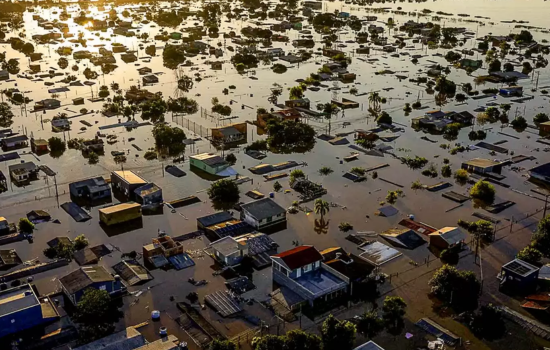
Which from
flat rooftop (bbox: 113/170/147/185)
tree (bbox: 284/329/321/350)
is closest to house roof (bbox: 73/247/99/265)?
flat rooftop (bbox: 113/170/147/185)

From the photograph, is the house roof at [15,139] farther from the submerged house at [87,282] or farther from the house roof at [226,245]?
the house roof at [226,245]

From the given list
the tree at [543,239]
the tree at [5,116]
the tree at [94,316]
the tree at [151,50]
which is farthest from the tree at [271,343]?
the tree at [151,50]

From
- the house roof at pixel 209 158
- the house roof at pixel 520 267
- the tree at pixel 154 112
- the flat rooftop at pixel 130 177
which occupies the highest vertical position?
the tree at pixel 154 112

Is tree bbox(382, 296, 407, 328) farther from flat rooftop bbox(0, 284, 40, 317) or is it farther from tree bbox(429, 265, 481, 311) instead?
flat rooftop bbox(0, 284, 40, 317)

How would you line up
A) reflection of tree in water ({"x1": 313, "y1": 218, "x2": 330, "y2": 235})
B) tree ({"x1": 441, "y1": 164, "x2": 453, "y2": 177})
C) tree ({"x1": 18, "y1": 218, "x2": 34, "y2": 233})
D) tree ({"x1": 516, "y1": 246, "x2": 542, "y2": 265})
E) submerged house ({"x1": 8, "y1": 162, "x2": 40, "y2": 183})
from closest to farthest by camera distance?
tree ({"x1": 516, "y1": 246, "x2": 542, "y2": 265}), tree ({"x1": 18, "y1": 218, "x2": 34, "y2": 233}), reflection of tree in water ({"x1": 313, "y1": 218, "x2": 330, "y2": 235}), submerged house ({"x1": 8, "y1": 162, "x2": 40, "y2": 183}), tree ({"x1": 441, "y1": 164, "x2": 453, "y2": 177})

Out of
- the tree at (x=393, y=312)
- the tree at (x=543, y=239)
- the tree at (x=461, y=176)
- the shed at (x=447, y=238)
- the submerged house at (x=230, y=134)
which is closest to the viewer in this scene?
the tree at (x=393, y=312)

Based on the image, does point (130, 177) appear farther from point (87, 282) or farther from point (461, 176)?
point (461, 176)

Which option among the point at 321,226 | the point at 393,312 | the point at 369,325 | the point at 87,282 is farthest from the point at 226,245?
the point at 393,312
